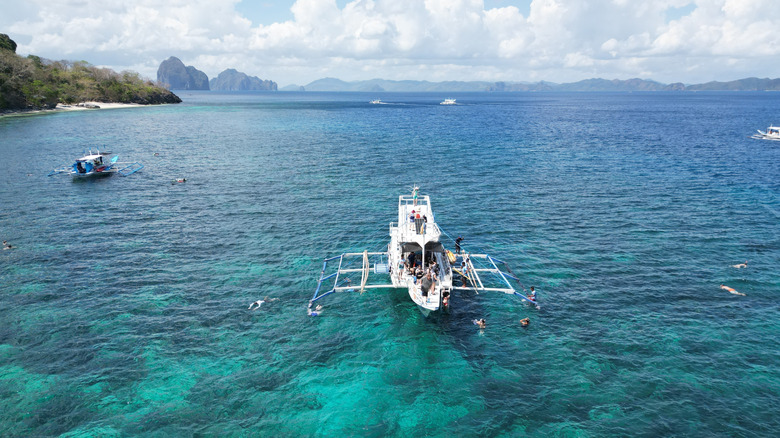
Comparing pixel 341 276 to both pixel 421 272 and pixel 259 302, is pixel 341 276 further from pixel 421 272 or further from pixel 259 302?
pixel 421 272

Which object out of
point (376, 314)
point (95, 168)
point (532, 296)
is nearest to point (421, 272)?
point (376, 314)

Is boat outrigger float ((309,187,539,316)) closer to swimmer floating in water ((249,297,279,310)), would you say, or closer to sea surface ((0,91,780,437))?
sea surface ((0,91,780,437))

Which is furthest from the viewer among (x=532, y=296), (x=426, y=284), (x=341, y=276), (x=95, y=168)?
(x=95, y=168)


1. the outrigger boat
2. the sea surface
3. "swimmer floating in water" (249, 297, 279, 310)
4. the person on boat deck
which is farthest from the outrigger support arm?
the outrigger boat

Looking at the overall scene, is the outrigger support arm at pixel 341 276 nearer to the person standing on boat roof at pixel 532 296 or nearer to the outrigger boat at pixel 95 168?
the person standing on boat roof at pixel 532 296

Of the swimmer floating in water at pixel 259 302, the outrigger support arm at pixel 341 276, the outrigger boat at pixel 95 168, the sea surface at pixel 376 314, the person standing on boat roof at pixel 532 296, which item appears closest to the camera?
the sea surface at pixel 376 314

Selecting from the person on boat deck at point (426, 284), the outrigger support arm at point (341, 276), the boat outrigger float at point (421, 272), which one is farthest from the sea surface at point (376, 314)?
the person on boat deck at point (426, 284)

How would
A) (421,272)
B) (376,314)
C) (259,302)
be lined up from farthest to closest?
(259,302), (421,272), (376,314)
